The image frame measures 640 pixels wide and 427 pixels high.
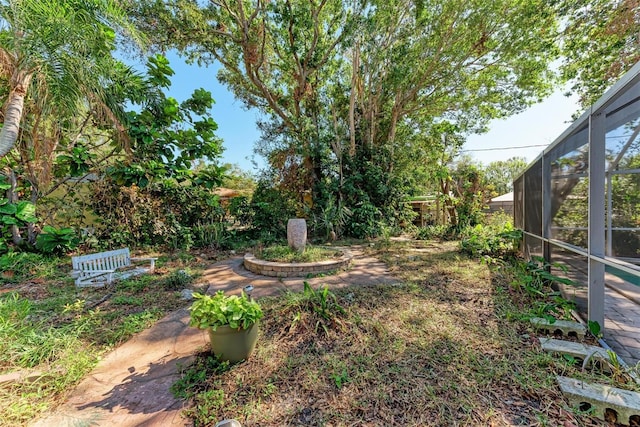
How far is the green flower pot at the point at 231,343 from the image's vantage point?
80.6 inches

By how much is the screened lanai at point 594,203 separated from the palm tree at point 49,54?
5711 millimetres

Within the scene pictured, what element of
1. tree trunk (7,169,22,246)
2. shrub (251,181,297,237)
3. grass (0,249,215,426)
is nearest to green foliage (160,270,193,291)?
grass (0,249,215,426)

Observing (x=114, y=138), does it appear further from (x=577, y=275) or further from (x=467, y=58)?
(x=467, y=58)

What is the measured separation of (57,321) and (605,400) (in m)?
5.17

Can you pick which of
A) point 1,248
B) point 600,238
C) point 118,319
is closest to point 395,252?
point 600,238

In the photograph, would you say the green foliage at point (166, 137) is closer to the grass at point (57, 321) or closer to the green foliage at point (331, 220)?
the grass at point (57, 321)

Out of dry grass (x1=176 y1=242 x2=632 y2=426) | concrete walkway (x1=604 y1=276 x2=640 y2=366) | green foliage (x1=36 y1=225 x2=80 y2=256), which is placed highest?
green foliage (x1=36 y1=225 x2=80 y2=256)

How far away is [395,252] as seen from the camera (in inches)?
260

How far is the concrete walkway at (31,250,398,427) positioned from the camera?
1.64 metres

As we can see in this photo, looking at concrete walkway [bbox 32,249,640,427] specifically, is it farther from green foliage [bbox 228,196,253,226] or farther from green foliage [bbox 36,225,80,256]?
green foliage [bbox 228,196,253,226]

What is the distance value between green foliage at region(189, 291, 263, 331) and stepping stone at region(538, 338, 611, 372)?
2.69 metres

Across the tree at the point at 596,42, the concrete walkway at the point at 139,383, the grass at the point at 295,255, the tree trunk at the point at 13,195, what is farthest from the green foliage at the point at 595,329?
the tree trunk at the point at 13,195

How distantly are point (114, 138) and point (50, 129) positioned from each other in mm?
1677

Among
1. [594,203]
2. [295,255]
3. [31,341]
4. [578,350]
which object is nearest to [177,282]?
[31,341]
